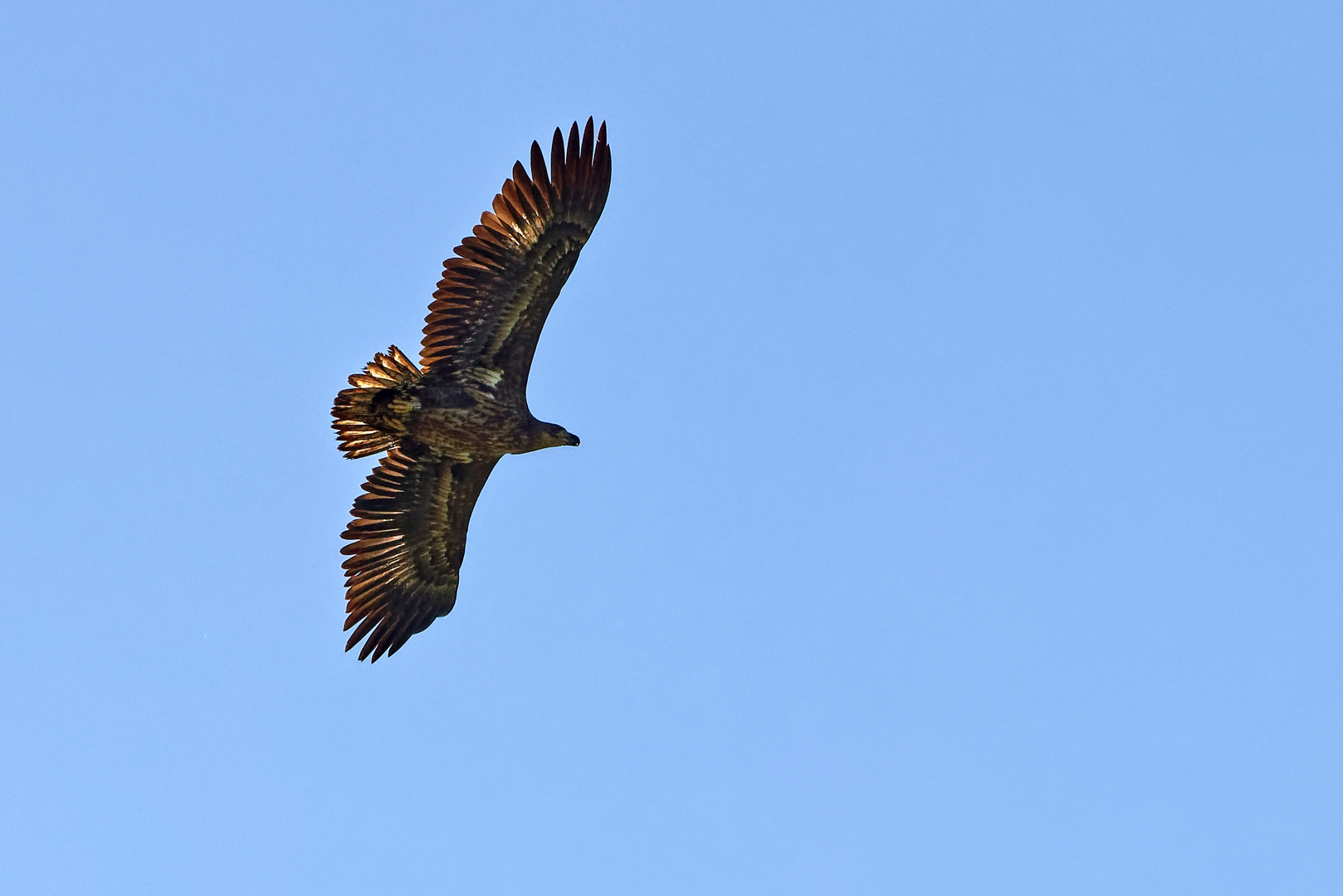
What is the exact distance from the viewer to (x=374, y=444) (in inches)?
691

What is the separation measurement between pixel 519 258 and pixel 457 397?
4.23 ft

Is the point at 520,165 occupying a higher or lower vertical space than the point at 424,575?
higher

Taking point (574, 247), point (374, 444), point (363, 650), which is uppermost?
point (574, 247)

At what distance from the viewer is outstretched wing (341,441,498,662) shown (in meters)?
17.8

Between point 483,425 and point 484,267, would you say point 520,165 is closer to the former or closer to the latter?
point 484,267

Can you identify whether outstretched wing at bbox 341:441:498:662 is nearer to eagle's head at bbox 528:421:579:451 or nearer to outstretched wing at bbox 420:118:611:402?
eagle's head at bbox 528:421:579:451

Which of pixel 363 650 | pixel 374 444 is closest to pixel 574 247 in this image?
pixel 374 444

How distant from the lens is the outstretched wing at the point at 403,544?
17828mm

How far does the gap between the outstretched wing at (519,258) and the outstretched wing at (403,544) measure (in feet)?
4.43

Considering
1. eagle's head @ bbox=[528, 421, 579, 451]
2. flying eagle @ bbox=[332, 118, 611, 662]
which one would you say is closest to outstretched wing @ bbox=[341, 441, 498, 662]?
flying eagle @ bbox=[332, 118, 611, 662]

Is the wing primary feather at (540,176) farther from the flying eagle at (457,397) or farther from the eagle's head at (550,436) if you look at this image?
the eagle's head at (550,436)

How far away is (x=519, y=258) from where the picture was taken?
1653cm

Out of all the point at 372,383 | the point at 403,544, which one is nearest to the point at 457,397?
the point at 372,383

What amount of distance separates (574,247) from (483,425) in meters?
1.71
